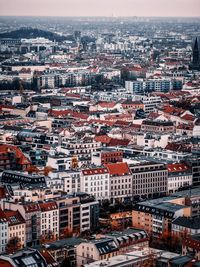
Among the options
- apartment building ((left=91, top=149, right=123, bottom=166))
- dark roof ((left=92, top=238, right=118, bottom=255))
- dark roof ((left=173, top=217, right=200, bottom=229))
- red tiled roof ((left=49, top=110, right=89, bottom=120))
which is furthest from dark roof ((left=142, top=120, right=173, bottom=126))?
dark roof ((left=92, top=238, right=118, bottom=255))

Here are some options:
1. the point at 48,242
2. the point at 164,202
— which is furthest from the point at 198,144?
the point at 48,242

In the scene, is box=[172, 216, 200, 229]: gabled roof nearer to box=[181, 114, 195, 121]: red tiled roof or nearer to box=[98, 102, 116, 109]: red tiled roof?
box=[181, 114, 195, 121]: red tiled roof

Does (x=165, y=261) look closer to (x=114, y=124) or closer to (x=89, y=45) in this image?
Answer: (x=114, y=124)

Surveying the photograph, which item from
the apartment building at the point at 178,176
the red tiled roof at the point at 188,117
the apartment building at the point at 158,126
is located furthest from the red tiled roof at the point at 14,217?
the red tiled roof at the point at 188,117

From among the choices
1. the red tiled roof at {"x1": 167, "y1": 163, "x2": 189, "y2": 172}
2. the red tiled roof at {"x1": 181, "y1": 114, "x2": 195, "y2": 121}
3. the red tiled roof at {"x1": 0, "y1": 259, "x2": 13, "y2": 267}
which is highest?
the red tiled roof at {"x1": 0, "y1": 259, "x2": 13, "y2": 267}

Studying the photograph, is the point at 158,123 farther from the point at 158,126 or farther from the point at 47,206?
the point at 47,206

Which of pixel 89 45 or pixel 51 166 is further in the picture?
pixel 89 45

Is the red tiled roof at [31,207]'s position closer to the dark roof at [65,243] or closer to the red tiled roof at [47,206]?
the red tiled roof at [47,206]

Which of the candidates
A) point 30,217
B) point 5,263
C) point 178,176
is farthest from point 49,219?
point 178,176
